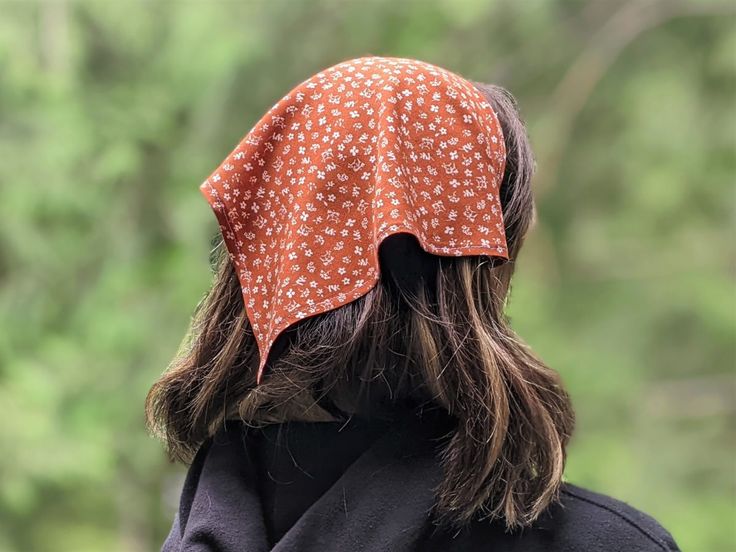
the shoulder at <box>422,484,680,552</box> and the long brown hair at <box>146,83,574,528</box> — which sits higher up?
the long brown hair at <box>146,83,574,528</box>

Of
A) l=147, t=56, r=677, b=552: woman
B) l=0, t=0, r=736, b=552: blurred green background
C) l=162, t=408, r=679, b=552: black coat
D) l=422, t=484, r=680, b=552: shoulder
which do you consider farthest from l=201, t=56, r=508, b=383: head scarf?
→ l=0, t=0, r=736, b=552: blurred green background

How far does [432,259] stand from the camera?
0.85 metres

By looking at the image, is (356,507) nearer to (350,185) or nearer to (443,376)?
(443,376)

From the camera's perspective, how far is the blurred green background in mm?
3047

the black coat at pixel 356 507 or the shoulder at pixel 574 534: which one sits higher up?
the black coat at pixel 356 507

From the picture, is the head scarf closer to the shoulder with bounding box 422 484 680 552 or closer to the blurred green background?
the shoulder with bounding box 422 484 680 552

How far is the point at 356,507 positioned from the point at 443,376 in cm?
16

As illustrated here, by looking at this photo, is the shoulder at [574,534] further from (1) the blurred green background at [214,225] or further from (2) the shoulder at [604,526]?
(1) the blurred green background at [214,225]

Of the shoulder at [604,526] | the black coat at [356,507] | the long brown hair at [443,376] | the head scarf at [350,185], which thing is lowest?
the shoulder at [604,526]

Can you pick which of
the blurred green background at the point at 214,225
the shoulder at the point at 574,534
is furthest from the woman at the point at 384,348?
the blurred green background at the point at 214,225

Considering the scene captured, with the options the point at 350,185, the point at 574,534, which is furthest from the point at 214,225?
the point at 574,534

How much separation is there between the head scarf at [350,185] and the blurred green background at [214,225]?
2.27 metres

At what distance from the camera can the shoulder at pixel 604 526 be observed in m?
0.84

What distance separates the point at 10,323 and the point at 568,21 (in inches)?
111
